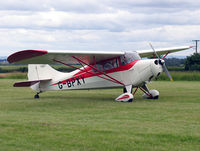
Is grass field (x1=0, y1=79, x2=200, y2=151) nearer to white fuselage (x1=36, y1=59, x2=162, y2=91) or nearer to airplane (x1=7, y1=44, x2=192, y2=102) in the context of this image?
airplane (x1=7, y1=44, x2=192, y2=102)

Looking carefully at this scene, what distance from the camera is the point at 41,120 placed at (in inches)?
366

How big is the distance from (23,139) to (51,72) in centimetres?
1136

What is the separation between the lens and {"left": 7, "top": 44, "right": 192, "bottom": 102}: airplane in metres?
13.8

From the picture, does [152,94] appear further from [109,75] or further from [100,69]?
[100,69]

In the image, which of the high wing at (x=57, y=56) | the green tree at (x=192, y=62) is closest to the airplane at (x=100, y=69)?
the high wing at (x=57, y=56)

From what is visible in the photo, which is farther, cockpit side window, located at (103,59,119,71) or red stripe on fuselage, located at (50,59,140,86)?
cockpit side window, located at (103,59,119,71)

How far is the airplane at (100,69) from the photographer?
13.8m

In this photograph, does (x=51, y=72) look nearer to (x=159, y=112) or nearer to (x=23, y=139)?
(x=159, y=112)

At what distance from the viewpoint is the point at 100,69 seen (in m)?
16.1

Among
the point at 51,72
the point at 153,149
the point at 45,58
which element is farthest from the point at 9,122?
the point at 51,72

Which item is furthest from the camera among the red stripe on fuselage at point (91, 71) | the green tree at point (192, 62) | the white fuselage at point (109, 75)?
the green tree at point (192, 62)

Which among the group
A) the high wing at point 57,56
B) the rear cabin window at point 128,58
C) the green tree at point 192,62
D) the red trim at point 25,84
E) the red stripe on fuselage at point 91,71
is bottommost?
the green tree at point 192,62

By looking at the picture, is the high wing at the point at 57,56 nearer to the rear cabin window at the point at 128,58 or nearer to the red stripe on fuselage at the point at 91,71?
the rear cabin window at the point at 128,58

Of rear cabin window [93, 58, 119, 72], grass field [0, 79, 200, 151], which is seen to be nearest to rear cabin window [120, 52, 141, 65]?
rear cabin window [93, 58, 119, 72]
